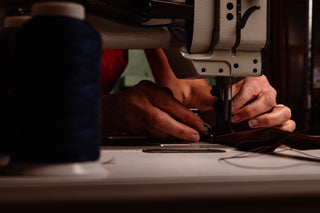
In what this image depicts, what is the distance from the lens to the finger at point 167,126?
2.95 feet

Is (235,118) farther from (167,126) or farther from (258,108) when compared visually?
(167,126)

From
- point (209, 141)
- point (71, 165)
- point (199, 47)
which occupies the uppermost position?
point (199, 47)

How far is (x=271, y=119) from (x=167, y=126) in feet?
0.97

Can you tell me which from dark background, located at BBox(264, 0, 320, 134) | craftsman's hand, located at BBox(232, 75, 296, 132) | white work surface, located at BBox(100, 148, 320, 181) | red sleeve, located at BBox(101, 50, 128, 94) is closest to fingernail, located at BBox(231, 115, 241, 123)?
craftsman's hand, located at BBox(232, 75, 296, 132)

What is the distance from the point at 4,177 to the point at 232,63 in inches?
23.1

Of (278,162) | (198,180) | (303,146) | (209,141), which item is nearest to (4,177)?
(198,180)

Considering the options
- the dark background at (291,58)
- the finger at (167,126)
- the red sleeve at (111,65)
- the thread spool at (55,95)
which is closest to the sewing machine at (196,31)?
the finger at (167,126)

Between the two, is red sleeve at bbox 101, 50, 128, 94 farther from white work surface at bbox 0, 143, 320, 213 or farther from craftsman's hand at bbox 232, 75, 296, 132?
white work surface at bbox 0, 143, 320, 213

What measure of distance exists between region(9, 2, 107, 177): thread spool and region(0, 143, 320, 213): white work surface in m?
0.02

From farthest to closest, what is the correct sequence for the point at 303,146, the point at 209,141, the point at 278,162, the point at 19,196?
the point at 209,141 → the point at 303,146 → the point at 278,162 → the point at 19,196

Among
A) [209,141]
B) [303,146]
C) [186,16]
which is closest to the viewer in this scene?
[303,146]

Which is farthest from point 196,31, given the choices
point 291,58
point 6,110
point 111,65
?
point 291,58

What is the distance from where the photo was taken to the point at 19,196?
0.39 meters

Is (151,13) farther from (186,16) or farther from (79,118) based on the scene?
(79,118)
